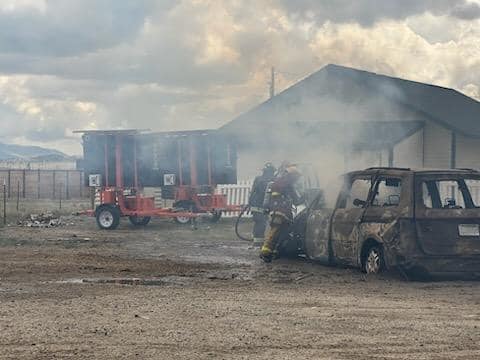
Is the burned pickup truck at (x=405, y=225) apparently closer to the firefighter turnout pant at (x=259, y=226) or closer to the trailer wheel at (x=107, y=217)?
the firefighter turnout pant at (x=259, y=226)

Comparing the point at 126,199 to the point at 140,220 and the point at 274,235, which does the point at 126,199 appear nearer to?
the point at 140,220

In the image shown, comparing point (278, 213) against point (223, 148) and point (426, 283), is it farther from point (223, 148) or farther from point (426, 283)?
point (223, 148)

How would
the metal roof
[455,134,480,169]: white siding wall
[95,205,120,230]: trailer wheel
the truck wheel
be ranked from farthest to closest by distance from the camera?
the metal roof → [455,134,480,169]: white siding wall → [95,205,120,230]: trailer wheel → the truck wheel

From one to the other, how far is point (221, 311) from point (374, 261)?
10.4 feet

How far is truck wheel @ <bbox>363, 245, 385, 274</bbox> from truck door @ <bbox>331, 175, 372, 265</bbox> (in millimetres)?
204

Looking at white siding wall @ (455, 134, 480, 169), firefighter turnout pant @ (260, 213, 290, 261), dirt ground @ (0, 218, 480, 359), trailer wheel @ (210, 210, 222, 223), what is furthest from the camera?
white siding wall @ (455, 134, 480, 169)

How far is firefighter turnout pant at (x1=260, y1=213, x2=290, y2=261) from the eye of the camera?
12195mm

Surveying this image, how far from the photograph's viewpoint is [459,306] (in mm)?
8289

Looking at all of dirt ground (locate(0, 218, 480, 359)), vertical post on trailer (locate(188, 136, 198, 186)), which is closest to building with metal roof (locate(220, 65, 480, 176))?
vertical post on trailer (locate(188, 136, 198, 186))

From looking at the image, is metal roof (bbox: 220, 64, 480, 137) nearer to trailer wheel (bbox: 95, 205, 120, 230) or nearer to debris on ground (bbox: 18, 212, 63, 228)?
trailer wheel (bbox: 95, 205, 120, 230)

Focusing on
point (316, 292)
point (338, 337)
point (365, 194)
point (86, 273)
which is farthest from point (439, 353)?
point (86, 273)

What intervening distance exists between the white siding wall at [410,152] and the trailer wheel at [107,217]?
8493 mm

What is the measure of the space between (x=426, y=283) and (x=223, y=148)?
12.3 metres

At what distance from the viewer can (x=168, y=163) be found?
820 inches
